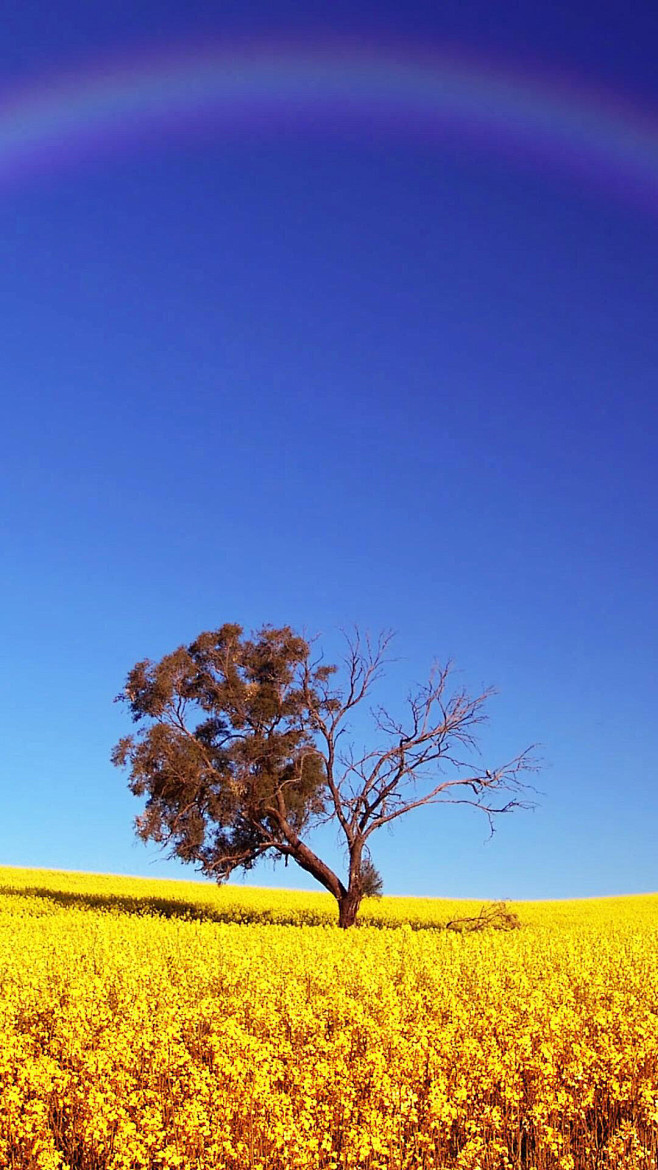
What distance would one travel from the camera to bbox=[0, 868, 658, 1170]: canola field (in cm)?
841

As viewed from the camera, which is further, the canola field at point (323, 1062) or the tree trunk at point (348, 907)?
the tree trunk at point (348, 907)

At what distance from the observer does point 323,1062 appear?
9.74 m

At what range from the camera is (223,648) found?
36.9 m

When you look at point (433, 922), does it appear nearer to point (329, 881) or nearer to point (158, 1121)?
point (329, 881)

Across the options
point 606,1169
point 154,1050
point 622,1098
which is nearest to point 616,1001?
point 622,1098

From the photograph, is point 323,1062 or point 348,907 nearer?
point 323,1062

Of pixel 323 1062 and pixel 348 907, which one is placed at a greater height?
pixel 348 907

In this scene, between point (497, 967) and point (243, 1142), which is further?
point (497, 967)

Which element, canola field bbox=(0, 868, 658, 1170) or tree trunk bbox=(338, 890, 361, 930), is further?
tree trunk bbox=(338, 890, 361, 930)

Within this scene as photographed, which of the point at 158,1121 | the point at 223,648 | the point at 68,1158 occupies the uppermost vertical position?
the point at 223,648

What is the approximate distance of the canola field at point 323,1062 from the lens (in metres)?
8.41

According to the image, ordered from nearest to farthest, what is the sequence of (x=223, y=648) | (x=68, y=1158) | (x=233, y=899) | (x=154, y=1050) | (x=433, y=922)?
(x=68, y=1158) < (x=154, y=1050) < (x=223, y=648) < (x=433, y=922) < (x=233, y=899)

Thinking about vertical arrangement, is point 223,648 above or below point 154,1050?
above

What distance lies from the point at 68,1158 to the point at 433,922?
3253 centimetres
